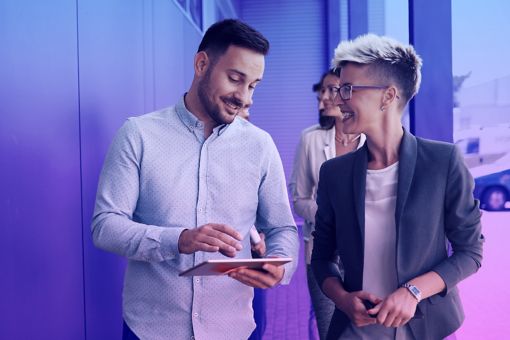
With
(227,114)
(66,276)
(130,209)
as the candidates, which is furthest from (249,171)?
(66,276)

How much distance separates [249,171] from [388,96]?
54 centimetres

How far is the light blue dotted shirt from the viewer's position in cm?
194

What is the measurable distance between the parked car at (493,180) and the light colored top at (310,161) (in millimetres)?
1078

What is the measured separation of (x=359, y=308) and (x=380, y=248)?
21cm

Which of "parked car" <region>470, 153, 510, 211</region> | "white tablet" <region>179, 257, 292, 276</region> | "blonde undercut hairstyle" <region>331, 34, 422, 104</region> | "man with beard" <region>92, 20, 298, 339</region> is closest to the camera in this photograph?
"white tablet" <region>179, 257, 292, 276</region>

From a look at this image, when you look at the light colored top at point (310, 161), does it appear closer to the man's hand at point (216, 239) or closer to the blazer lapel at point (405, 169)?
the blazer lapel at point (405, 169)

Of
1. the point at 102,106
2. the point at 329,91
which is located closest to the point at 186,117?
the point at 102,106

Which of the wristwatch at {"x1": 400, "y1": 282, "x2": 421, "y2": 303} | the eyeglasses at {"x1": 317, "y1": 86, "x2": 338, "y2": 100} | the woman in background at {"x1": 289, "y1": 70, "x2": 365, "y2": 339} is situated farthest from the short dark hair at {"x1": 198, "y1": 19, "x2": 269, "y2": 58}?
the eyeglasses at {"x1": 317, "y1": 86, "x2": 338, "y2": 100}

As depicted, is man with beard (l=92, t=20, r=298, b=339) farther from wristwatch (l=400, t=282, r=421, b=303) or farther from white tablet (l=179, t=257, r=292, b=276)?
wristwatch (l=400, t=282, r=421, b=303)

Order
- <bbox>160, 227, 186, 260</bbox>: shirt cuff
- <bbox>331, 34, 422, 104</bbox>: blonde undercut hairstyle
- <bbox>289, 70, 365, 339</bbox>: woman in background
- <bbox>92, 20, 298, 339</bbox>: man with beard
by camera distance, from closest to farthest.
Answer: <bbox>160, 227, 186, 260</bbox>: shirt cuff < <bbox>92, 20, 298, 339</bbox>: man with beard < <bbox>331, 34, 422, 104</bbox>: blonde undercut hairstyle < <bbox>289, 70, 365, 339</bbox>: woman in background

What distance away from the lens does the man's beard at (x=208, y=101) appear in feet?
6.91

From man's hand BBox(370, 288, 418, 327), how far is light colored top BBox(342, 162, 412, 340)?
0.15 m

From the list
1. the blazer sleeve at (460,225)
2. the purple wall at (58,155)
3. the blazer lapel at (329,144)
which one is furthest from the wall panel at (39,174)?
the blazer lapel at (329,144)

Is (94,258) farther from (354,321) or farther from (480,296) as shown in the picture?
(480,296)
